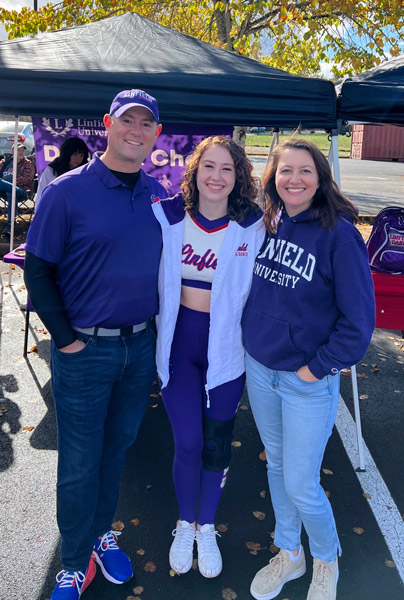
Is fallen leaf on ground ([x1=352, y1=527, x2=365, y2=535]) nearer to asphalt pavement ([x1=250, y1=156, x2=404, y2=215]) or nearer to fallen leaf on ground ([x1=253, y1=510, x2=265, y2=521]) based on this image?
fallen leaf on ground ([x1=253, y1=510, x2=265, y2=521])

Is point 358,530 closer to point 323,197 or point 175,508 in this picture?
point 175,508

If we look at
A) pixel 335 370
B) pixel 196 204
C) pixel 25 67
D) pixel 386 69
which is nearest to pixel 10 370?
pixel 25 67

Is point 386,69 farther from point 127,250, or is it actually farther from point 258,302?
point 127,250

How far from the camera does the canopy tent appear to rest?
330 centimetres

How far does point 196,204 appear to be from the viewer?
2469mm

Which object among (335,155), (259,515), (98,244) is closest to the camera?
(98,244)

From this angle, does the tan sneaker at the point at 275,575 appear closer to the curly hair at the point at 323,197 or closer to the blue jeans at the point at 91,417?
the blue jeans at the point at 91,417

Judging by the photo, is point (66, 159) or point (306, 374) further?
point (66, 159)

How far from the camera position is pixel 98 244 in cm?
210

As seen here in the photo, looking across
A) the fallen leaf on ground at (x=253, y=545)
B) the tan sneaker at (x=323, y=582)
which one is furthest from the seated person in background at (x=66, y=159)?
the tan sneaker at (x=323, y=582)

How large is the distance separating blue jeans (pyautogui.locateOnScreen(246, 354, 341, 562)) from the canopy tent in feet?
6.19

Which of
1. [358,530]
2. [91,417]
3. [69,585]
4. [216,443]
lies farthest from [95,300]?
[358,530]

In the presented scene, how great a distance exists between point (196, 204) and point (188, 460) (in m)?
1.25

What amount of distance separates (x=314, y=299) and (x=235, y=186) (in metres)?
0.69
